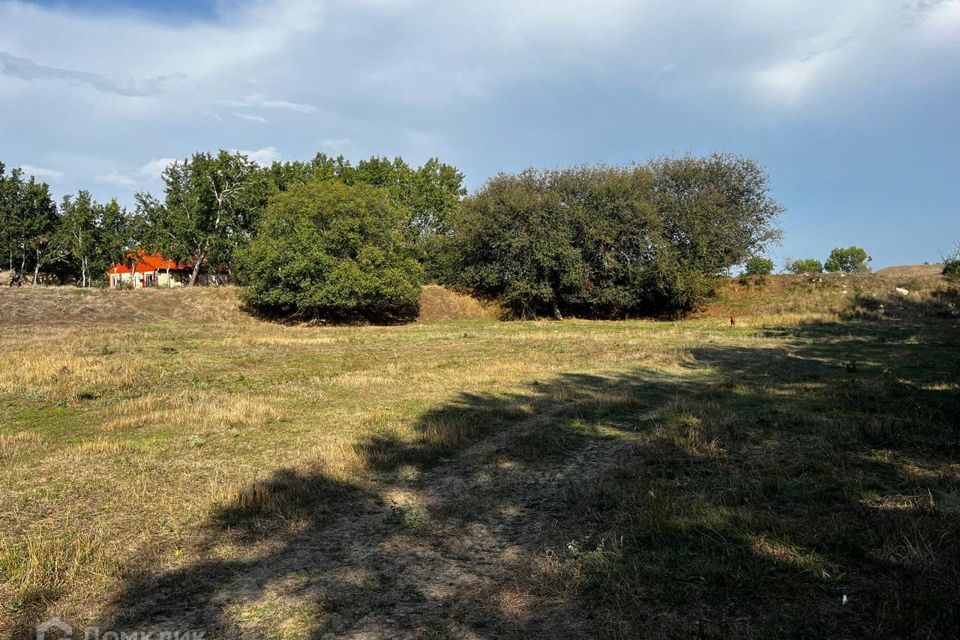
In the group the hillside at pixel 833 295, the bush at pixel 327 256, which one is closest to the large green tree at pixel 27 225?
the bush at pixel 327 256

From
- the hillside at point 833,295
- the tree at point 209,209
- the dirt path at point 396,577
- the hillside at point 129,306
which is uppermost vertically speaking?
the tree at point 209,209

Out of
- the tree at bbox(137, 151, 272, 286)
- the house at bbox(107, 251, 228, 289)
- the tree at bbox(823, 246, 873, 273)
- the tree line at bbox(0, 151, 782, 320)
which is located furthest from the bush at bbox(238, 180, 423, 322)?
the tree at bbox(823, 246, 873, 273)

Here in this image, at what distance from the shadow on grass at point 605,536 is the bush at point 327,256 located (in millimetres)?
34411

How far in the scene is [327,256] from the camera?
145 ft

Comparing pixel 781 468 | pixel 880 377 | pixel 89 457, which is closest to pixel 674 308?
pixel 880 377

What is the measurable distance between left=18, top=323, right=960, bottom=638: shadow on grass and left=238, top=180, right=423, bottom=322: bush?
3441 centimetres

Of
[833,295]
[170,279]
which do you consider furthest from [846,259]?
[170,279]

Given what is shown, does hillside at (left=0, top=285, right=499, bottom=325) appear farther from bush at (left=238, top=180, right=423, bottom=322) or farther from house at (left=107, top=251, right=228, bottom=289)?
house at (left=107, top=251, right=228, bottom=289)

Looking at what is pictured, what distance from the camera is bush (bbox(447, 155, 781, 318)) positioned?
159 ft

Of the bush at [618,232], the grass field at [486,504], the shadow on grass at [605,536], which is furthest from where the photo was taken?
the bush at [618,232]

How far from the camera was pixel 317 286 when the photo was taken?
146 feet

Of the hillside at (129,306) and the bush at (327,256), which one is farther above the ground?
the bush at (327,256)

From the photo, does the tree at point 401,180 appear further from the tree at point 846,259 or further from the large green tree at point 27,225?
the tree at point 846,259

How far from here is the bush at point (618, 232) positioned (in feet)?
159
